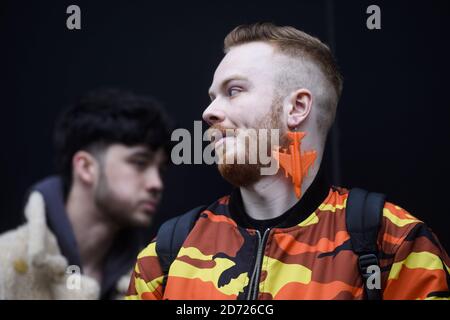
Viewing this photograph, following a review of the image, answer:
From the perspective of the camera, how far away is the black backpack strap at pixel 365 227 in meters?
1.97

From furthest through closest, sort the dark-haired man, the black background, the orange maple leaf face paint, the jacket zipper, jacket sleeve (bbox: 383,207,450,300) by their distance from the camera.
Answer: the dark-haired man → the black background → the orange maple leaf face paint → the jacket zipper → jacket sleeve (bbox: 383,207,450,300)

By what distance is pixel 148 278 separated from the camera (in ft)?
7.26

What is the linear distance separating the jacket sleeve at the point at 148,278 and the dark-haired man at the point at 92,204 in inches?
28.8

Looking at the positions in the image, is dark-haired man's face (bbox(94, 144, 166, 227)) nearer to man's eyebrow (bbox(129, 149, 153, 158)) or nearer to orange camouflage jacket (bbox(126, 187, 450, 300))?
man's eyebrow (bbox(129, 149, 153, 158))

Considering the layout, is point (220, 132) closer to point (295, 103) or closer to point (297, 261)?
point (295, 103)

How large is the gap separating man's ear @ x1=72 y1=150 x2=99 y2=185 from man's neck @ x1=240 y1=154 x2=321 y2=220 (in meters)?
1.16

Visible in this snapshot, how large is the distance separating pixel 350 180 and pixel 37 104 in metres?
1.61

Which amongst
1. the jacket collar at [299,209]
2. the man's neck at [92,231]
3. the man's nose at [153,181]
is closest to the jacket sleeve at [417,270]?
the jacket collar at [299,209]

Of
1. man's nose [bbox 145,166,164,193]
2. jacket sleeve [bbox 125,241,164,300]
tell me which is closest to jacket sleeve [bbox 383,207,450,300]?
jacket sleeve [bbox 125,241,164,300]

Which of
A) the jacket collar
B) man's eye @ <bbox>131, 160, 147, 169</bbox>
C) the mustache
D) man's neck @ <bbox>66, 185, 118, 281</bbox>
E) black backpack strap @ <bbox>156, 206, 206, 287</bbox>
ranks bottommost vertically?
man's neck @ <bbox>66, 185, 118, 281</bbox>

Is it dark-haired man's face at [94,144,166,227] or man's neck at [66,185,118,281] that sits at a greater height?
dark-haired man's face at [94,144,166,227]

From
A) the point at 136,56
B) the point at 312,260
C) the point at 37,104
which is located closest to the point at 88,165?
the point at 37,104

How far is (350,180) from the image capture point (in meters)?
2.86

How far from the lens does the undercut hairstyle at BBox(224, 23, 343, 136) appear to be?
2.22m
